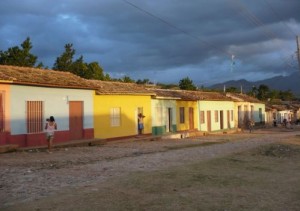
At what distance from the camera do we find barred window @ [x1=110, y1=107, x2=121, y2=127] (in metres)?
26.2

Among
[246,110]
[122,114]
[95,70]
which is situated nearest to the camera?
[122,114]

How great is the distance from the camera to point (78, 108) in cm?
2319

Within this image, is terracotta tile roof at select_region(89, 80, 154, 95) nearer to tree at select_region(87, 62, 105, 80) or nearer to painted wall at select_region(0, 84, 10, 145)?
painted wall at select_region(0, 84, 10, 145)

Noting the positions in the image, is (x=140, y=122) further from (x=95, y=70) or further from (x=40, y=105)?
(x=95, y=70)

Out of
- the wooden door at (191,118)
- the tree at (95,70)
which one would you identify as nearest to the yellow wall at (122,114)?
the wooden door at (191,118)

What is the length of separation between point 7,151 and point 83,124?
620cm

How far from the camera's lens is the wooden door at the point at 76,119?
2261 cm

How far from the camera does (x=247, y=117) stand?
178 ft

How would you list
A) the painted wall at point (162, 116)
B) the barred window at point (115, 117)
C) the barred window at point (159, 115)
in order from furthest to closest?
1. the barred window at point (159, 115)
2. the painted wall at point (162, 116)
3. the barred window at point (115, 117)

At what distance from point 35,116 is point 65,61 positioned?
24002 millimetres

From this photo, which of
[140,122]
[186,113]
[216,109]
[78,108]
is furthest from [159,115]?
[216,109]

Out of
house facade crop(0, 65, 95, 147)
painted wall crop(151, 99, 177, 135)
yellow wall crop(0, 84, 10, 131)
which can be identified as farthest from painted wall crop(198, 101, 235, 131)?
yellow wall crop(0, 84, 10, 131)

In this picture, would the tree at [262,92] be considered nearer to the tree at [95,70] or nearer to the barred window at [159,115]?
the tree at [95,70]

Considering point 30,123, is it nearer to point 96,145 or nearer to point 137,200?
point 96,145
